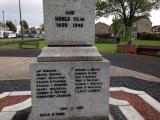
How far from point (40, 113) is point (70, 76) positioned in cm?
89

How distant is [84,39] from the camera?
5766 millimetres

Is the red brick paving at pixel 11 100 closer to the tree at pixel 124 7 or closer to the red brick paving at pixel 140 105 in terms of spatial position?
the red brick paving at pixel 140 105

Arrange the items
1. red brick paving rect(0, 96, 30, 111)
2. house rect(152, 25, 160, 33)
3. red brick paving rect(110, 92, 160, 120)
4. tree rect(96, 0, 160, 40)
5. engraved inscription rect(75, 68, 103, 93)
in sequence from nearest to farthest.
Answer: engraved inscription rect(75, 68, 103, 93)
red brick paving rect(110, 92, 160, 120)
red brick paving rect(0, 96, 30, 111)
tree rect(96, 0, 160, 40)
house rect(152, 25, 160, 33)

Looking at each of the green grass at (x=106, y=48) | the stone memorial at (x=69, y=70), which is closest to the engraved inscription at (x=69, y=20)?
the stone memorial at (x=69, y=70)

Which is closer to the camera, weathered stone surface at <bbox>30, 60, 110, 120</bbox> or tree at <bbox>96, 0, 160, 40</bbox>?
weathered stone surface at <bbox>30, 60, 110, 120</bbox>

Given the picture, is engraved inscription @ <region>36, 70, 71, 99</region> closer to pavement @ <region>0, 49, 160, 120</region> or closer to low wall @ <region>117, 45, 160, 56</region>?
pavement @ <region>0, 49, 160, 120</region>

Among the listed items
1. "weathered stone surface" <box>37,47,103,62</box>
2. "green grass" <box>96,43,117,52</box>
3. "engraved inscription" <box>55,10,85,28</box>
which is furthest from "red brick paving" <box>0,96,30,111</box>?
"green grass" <box>96,43,117,52</box>

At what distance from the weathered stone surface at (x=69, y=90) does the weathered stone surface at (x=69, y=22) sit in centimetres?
→ 53

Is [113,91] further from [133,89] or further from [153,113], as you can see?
[153,113]

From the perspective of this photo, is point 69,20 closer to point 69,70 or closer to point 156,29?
point 69,70

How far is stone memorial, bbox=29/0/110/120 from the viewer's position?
541 cm

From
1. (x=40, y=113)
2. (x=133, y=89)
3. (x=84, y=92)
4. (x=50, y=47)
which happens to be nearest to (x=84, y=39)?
(x=50, y=47)

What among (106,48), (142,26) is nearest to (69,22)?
(106,48)

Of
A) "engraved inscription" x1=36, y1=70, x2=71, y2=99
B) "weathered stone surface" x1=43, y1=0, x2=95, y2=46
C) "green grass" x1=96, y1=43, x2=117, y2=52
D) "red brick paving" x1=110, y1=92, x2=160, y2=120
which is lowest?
"red brick paving" x1=110, y1=92, x2=160, y2=120
